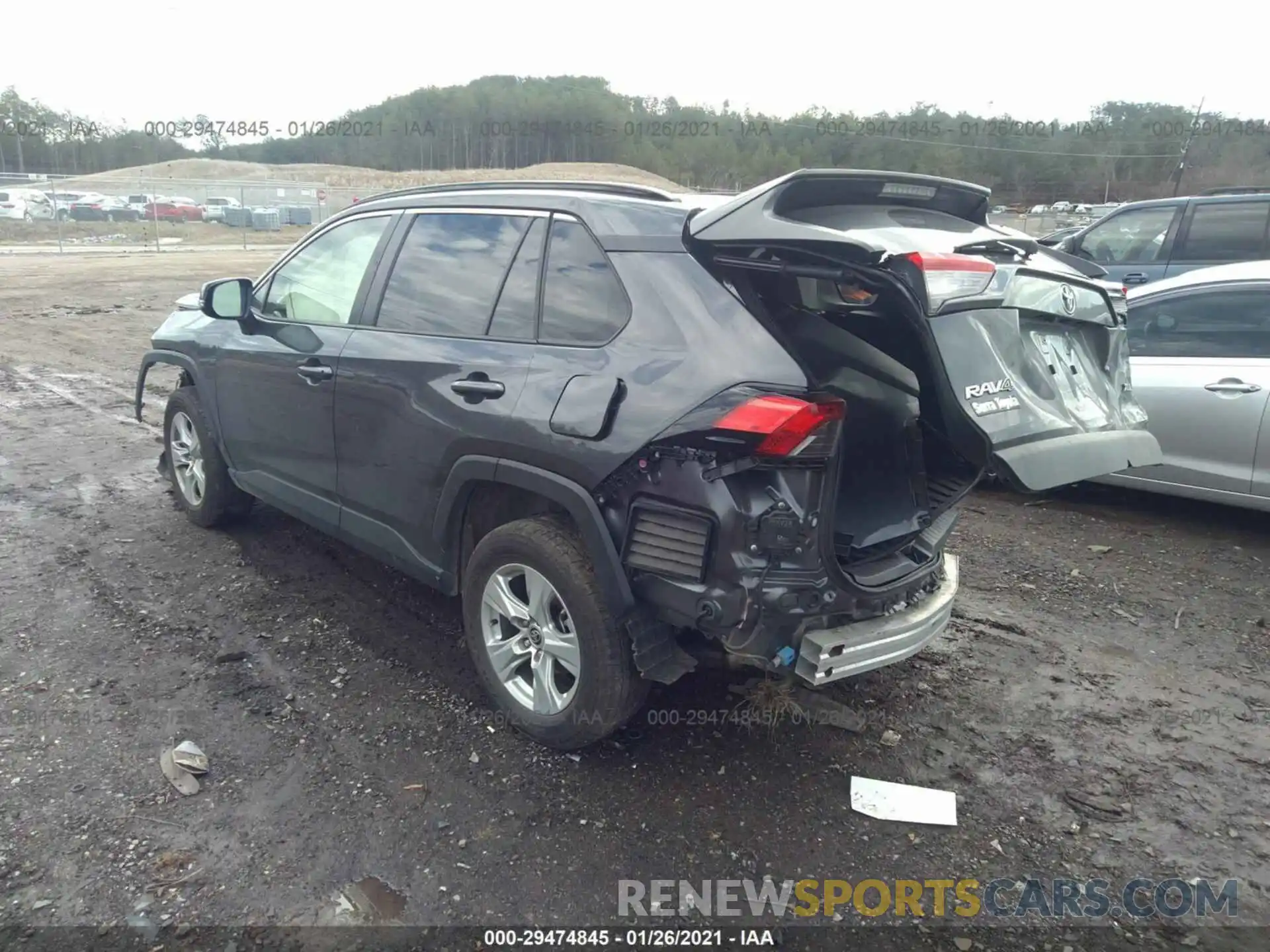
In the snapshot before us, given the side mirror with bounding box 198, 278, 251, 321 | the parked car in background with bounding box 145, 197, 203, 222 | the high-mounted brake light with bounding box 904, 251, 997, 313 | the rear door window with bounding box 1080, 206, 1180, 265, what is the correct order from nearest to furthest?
the high-mounted brake light with bounding box 904, 251, 997, 313
the side mirror with bounding box 198, 278, 251, 321
the rear door window with bounding box 1080, 206, 1180, 265
the parked car in background with bounding box 145, 197, 203, 222

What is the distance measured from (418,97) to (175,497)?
83.0m

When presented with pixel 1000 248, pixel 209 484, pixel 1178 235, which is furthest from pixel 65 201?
pixel 1000 248

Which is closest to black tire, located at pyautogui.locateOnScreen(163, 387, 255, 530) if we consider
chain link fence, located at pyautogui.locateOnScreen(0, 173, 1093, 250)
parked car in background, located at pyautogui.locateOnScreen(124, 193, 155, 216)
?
chain link fence, located at pyautogui.locateOnScreen(0, 173, 1093, 250)

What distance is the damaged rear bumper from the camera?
2789mm

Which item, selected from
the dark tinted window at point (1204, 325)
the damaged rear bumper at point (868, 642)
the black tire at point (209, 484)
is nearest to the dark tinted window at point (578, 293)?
the damaged rear bumper at point (868, 642)

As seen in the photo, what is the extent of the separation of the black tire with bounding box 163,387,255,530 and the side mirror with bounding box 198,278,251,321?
76 cm

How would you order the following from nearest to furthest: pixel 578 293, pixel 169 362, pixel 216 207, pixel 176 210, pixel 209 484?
1. pixel 578 293
2. pixel 209 484
3. pixel 169 362
4. pixel 176 210
5. pixel 216 207

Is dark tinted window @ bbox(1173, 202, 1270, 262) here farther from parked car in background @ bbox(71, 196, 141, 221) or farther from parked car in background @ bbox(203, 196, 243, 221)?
parked car in background @ bbox(203, 196, 243, 221)

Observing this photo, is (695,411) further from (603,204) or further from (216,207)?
(216,207)

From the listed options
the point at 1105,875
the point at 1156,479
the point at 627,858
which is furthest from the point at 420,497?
the point at 1156,479

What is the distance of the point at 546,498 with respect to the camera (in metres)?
3.23

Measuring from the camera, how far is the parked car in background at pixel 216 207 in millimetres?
38906

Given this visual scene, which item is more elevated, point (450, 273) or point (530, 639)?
point (450, 273)

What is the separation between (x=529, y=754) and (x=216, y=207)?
4232 centimetres
